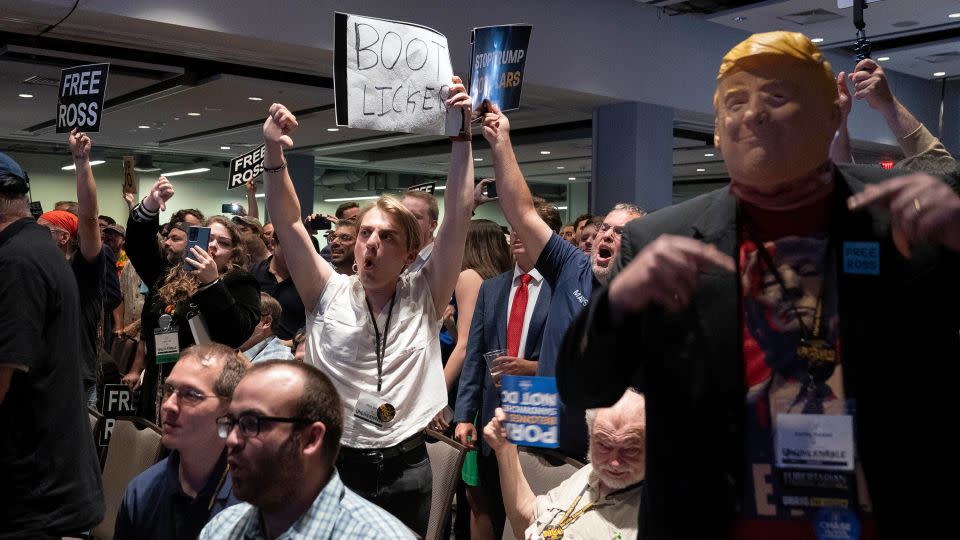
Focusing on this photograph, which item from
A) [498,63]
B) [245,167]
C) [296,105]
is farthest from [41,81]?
[498,63]

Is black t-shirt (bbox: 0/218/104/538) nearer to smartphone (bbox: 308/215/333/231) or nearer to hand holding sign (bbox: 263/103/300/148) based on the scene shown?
hand holding sign (bbox: 263/103/300/148)

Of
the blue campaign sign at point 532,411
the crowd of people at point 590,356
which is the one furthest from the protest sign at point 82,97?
the blue campaign sign at point 532,411

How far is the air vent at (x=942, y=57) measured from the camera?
33.4 ft

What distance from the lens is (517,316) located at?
380cm

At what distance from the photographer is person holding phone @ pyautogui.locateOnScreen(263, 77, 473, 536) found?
8.80ft

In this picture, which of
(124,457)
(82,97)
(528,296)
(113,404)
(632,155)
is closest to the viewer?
(124,457)

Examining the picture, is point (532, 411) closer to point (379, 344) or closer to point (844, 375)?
point (379, 344)

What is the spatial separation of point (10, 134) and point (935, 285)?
15.1 meters

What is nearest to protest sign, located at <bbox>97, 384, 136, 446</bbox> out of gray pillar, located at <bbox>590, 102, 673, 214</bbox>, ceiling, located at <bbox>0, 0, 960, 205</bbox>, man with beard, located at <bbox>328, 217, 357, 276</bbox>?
man with beard, located at <bbox>328, 217, 357, 276</bbox>

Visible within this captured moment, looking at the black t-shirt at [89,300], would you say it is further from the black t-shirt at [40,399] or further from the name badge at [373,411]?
the name badge at [373,411]

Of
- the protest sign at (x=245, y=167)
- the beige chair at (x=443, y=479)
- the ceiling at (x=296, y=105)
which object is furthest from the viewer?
the ceiling at (x=296, y=105)

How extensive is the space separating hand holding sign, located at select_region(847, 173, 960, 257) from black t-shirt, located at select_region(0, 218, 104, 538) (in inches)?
85.0

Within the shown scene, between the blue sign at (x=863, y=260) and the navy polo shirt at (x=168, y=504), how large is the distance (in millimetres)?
1629

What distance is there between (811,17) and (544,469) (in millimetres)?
6908
